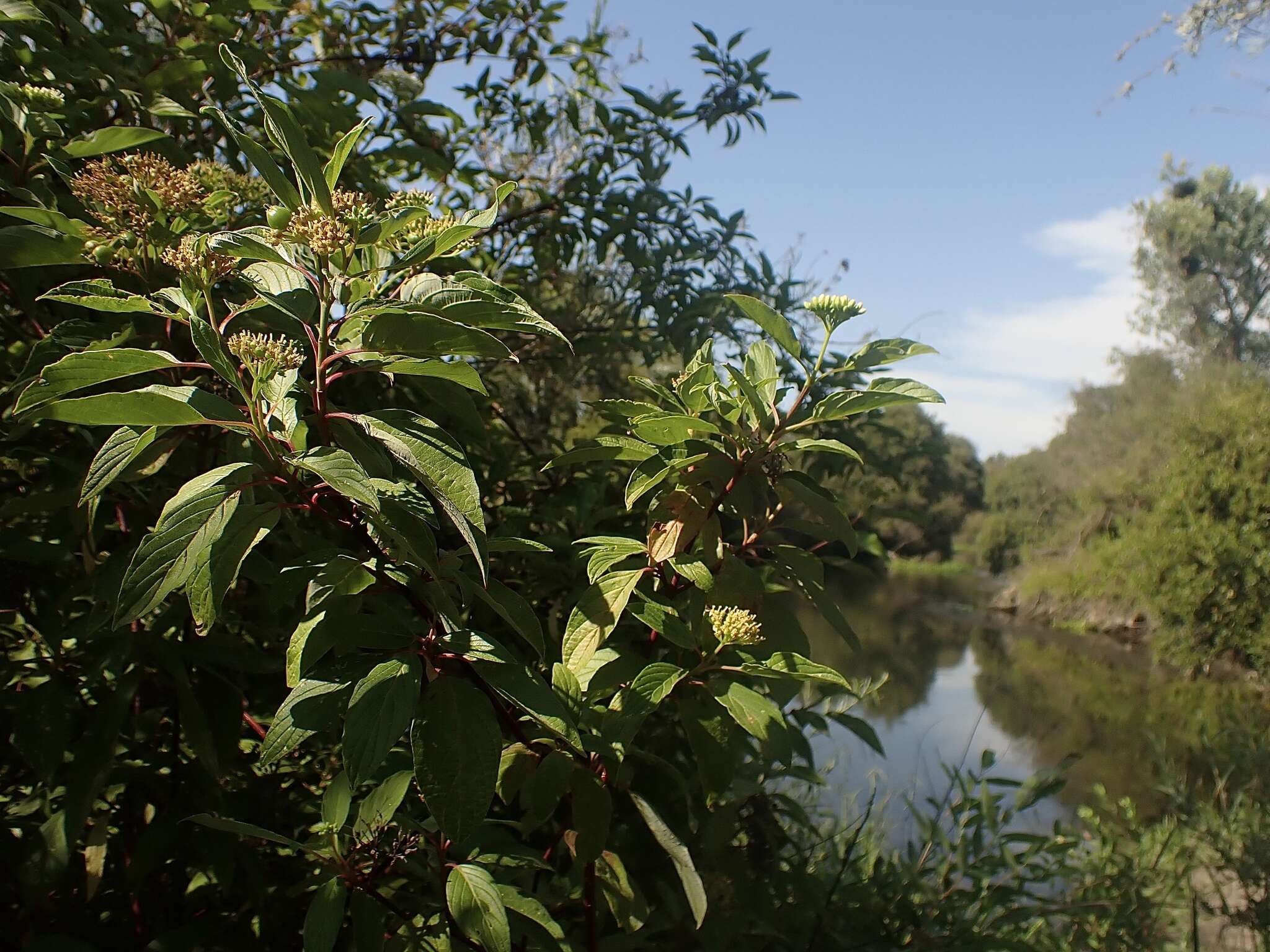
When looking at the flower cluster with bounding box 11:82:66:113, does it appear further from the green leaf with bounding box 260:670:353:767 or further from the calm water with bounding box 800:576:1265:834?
the calm water with bounding box 800:576:1265:834

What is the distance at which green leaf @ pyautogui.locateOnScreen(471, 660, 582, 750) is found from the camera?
1.97ft

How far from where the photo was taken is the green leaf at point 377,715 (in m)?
0.55

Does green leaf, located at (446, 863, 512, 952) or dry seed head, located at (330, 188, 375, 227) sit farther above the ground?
dry seed head, located at (330, 188, 375, 227)

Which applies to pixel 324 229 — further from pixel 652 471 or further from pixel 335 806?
pixel 335 806

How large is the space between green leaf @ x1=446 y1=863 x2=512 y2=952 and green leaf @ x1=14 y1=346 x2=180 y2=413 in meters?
0.52

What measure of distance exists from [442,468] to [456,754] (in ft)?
0.71

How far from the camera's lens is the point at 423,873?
84 centimetres

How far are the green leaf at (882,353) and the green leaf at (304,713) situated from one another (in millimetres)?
598

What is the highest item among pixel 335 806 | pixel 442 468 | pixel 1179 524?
pixel 1179 524

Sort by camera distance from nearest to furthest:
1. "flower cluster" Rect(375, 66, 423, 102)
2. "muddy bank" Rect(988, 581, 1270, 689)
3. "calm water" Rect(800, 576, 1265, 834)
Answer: "flower cluster" Rect(375, 66, 423, 102)
"calm water" Rect(800, 576, 1265, 834)
"muddy bank" Rect(988, 581, 1270, 689)

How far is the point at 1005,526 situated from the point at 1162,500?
13.0 m

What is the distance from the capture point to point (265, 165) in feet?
2.00

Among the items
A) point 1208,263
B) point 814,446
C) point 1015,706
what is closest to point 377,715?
point 814,446

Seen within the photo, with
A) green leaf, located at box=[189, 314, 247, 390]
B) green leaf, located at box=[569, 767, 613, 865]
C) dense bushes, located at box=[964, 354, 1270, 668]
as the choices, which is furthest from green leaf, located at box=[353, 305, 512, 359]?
dense bushes, located at box=[964, 354, 1270, 668]
